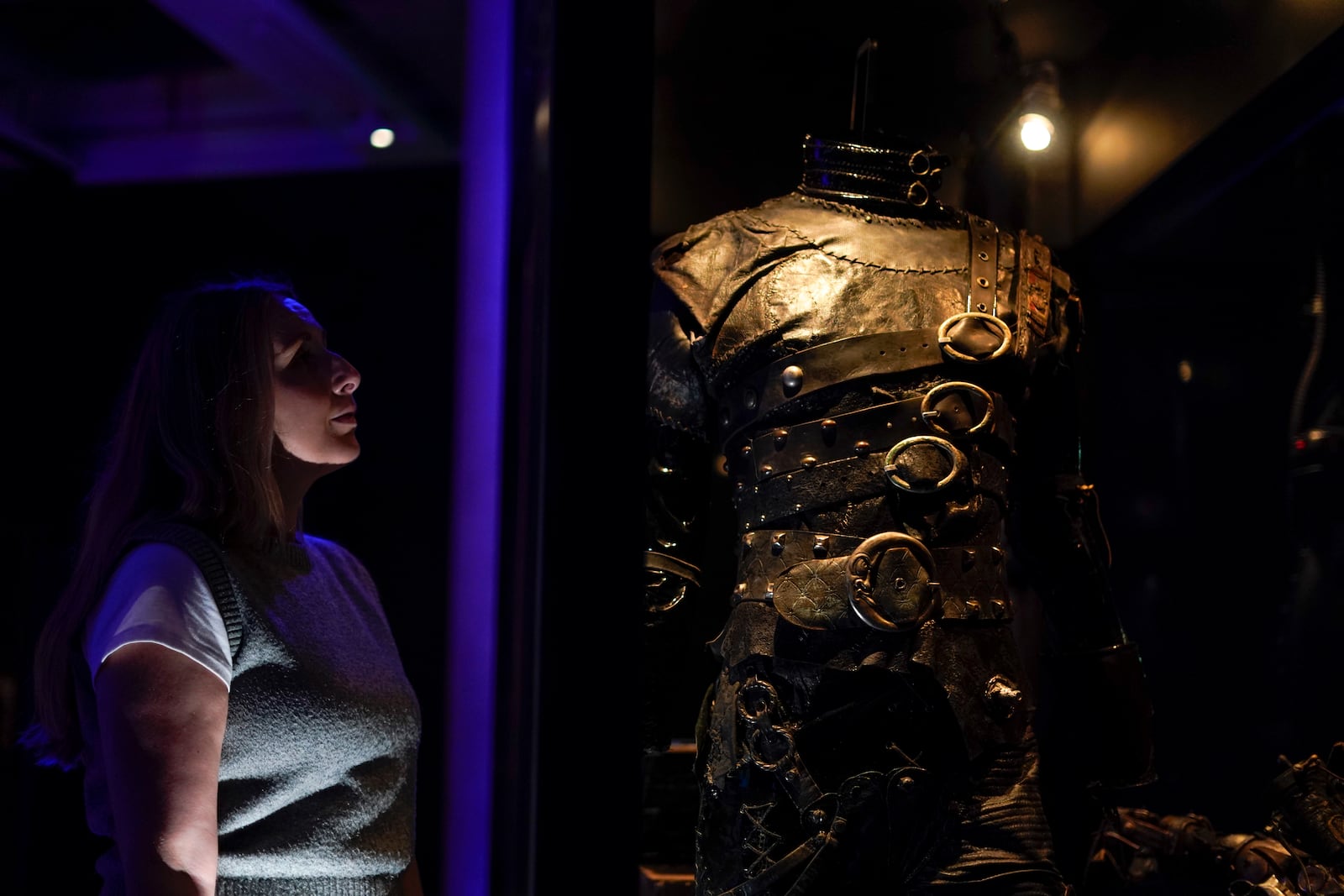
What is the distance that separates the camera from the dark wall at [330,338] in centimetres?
127

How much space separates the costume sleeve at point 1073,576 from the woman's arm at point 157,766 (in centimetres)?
143

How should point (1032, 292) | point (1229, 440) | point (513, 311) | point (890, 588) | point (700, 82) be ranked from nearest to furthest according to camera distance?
point (513, 311)
point (890, 588)
point (1032, 292)
point (700, 82)
point (1229, 440)

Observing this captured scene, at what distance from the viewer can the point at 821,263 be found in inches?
78.5

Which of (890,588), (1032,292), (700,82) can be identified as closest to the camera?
(890,588)

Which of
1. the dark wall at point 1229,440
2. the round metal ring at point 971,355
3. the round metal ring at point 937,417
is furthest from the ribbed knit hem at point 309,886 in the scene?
the dark wall at point 1229,440

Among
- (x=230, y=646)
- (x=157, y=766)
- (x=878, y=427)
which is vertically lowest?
(x=157, y=766)

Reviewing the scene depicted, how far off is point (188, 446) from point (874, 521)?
990mm

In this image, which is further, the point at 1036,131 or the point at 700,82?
the point at 1036,131

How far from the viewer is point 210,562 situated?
1.26m

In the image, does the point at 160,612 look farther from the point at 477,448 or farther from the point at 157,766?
the point at 477,448

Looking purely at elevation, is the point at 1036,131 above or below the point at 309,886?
above

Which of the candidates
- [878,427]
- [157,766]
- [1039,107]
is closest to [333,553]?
[157,766]

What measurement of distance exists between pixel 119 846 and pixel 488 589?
455 mm

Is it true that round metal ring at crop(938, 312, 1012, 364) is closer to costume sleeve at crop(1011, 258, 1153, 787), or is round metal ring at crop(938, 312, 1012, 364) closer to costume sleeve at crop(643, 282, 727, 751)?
costume sleeve at crop(1011, 258, 1153, 787)
